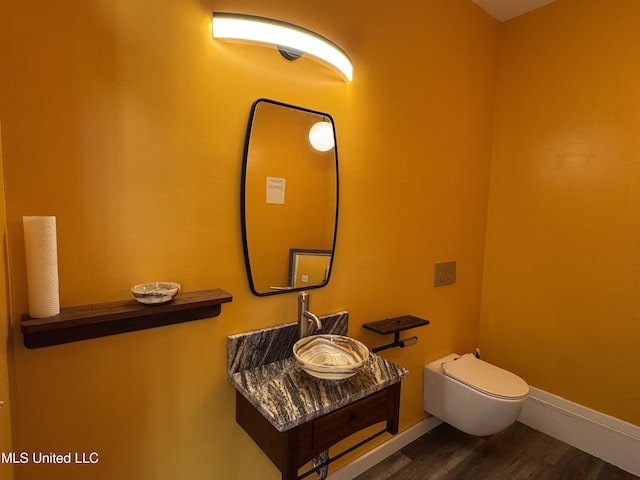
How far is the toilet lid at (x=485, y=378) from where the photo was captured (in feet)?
5.55

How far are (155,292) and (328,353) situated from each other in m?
0.70

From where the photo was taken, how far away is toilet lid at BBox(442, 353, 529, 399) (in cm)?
169

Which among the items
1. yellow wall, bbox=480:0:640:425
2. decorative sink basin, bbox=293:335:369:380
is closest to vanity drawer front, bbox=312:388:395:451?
decorative sink basin, bbox=293:335:369:380

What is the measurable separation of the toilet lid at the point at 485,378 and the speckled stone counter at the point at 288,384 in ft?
2.34

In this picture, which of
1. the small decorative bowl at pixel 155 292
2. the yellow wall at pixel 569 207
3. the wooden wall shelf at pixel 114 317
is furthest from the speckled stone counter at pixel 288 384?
the yellow wall at pixel 569 207

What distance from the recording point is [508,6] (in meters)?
2.08

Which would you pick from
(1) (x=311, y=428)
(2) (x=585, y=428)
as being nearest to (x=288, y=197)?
(1) (x=311, y=428)

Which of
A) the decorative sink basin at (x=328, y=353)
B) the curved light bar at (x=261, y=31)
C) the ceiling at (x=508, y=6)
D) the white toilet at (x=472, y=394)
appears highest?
the ceiling at (x=508, y=6)

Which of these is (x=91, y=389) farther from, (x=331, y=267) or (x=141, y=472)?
(x=331, y=267)

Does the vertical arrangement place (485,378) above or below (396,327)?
below

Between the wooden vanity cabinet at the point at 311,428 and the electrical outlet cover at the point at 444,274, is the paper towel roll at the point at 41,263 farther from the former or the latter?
the electrical outlet cover at the point at 444,274

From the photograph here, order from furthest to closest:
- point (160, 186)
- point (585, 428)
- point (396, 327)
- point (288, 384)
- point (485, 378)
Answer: point (585, 428), point (485, 378), point (396, 327), point (288, 384), point (160, 186)

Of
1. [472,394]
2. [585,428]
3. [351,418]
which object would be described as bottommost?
[585,428]

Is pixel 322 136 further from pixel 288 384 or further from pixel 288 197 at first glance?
pixel 288 384
